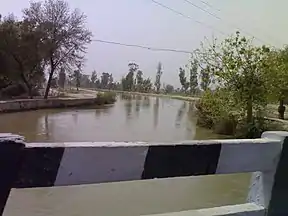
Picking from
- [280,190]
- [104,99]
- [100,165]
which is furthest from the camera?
[104,99]

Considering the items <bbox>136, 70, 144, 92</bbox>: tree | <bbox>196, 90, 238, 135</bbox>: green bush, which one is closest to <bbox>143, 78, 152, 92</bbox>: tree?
<bbox>136, 70, 144, 92</bbox>: tree

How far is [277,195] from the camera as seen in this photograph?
1828 mm

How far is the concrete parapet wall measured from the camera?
24.5m

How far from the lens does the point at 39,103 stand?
94.9 ft

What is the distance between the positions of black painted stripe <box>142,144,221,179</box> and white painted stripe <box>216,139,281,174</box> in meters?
0.04

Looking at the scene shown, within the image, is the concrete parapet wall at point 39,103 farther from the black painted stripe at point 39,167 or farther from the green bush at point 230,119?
the black painted stripe at point 39,167

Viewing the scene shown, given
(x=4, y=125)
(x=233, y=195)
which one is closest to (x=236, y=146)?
(x=233, y=195)

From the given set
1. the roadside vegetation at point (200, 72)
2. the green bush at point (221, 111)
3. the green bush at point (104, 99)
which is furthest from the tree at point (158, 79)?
the green bush at point (221, 111)

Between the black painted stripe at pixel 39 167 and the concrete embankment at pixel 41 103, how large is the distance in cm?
2315

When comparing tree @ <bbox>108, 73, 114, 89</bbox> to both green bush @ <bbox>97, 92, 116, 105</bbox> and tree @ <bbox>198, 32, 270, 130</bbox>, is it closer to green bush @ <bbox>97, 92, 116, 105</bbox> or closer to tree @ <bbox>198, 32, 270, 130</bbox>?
green bush @ <bbox>97, 92, 116, 105</bbox>

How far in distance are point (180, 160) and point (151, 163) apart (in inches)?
4.6

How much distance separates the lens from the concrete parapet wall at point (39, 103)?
Answer: 24453 millimetres

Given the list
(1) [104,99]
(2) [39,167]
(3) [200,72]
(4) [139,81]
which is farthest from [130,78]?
(2) [39,167]

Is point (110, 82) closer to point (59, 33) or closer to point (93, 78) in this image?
point (93, 78)
